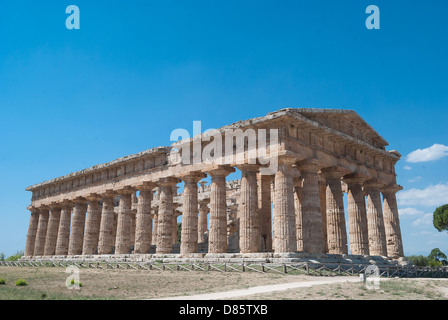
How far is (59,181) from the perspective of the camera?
43.2m

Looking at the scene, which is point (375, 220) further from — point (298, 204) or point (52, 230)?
point (52, 230)

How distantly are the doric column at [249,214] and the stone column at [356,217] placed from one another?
821cm

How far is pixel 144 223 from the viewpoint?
32.8m

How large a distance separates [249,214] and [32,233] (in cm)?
3373

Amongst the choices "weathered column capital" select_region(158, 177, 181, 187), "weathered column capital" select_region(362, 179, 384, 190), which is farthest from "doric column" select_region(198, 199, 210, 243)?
"weathered column capital" select_region(362, 179, 384, 190)

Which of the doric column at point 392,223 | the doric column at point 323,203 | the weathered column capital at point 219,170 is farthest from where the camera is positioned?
the doric column at point 392,223

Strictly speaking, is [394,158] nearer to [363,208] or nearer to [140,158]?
[363,208]

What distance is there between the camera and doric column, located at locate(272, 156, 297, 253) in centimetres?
2291

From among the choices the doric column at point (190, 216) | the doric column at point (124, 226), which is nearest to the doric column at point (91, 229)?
the doric column at point (124, 226)

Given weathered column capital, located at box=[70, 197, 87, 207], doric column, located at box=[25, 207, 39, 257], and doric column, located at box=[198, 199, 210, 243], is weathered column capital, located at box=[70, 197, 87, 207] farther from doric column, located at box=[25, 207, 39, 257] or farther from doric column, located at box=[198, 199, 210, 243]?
doric column, located at box=[198, 199, 210, 243]

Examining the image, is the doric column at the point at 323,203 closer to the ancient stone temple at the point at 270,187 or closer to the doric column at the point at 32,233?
the ancient stone temple at the point at 270,187

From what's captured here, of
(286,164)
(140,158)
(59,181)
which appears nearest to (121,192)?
(140,158)

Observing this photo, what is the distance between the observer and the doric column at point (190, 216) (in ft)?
93.8
